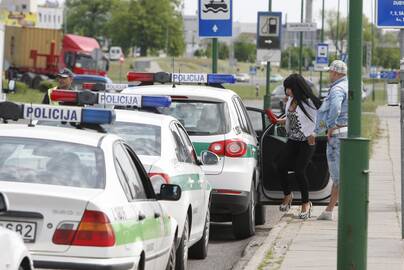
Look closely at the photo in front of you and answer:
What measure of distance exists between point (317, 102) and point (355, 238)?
235 inches

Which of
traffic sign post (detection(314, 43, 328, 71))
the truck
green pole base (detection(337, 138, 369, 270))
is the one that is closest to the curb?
green pole base (detection(337, 138, 369, 270))

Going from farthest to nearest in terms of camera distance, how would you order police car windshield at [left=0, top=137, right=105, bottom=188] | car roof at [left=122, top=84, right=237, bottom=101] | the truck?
the truck, car roof at [left=122, top=84, right=237, bottom=101], police car windshield at [left=0, top=137, right=105, bottom=188]

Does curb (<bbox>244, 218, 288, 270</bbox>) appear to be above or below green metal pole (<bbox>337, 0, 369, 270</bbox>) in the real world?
below

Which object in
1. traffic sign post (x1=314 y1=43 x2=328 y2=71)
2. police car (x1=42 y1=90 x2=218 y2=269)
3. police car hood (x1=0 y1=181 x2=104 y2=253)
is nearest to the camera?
police car hood (x1=0 y1=181 x2=104 y2=253)

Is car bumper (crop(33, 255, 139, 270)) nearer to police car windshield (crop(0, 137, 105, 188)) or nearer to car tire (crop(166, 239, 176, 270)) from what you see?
police car windshield (crop(0, 137, 105, 188))

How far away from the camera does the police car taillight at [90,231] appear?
7242 millimetres

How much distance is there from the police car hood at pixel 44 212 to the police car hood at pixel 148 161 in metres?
2.99

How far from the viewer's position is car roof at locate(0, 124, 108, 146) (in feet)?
26.1

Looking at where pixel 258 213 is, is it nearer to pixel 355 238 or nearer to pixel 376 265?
pixel 376 265

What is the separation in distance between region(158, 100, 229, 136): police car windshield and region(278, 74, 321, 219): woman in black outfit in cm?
169

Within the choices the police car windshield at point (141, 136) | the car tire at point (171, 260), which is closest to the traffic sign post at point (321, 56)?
the police car windshield at point (141, 136)

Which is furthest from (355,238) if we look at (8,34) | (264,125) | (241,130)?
(8,34)

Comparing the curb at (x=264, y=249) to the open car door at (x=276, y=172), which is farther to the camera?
the open car door at (x=276, y=172)

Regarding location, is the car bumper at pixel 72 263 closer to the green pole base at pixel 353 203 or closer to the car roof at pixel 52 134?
the car roof at pixel 52 134
